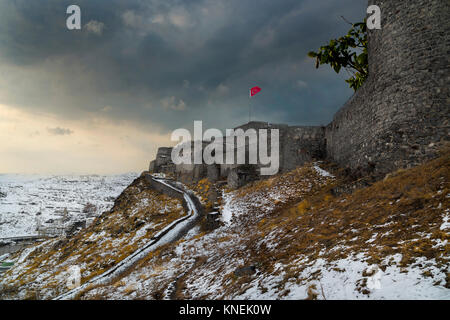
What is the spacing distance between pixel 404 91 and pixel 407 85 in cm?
30

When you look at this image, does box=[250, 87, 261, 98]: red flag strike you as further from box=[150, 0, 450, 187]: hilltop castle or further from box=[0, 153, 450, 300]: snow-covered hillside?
box=[150, 0, 450, 187]: hilltop castle

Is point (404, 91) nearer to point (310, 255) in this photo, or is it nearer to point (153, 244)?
point (310, 255)

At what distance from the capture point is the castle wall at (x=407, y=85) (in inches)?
465

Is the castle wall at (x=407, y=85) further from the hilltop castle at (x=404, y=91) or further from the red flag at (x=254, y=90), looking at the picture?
the red flag at (x=254, y=90)

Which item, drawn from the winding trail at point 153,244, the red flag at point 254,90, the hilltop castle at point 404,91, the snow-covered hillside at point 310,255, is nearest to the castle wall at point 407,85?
the hilltop castle at point 404,91

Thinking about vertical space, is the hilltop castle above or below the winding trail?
above

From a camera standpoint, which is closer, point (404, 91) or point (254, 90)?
point (404, 91)

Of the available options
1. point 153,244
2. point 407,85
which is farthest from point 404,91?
point 153,244

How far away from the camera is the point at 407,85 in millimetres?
12664

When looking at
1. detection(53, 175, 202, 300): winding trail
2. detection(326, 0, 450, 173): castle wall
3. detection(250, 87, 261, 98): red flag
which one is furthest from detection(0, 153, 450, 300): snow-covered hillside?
detection(250, 87, 261, 98): red flag

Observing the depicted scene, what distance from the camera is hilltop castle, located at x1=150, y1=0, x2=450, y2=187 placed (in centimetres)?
1180
